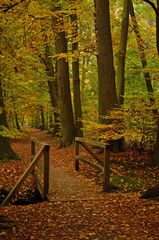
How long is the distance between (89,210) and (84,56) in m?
12.1

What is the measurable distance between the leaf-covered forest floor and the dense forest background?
1470 millimetres

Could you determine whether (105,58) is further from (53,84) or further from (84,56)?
(53,84)

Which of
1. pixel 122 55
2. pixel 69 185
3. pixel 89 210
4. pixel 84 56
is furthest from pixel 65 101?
pixel 89 210

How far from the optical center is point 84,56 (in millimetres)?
18578

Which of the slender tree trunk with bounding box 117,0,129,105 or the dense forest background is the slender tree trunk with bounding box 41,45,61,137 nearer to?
the dense forest background

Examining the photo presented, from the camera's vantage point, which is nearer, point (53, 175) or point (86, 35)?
point (53, 175)

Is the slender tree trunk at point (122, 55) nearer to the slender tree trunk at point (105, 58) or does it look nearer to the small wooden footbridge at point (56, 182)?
the slender tree trunk at point (105, 58)

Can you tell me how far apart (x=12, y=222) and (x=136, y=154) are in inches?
334

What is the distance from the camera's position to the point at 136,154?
14.1 meters

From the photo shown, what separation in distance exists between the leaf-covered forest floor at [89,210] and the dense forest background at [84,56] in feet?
4.82

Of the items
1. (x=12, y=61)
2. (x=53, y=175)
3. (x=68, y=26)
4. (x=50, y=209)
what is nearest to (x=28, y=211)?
(x=50, y=209)

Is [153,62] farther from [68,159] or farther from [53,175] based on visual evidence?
[53,175]

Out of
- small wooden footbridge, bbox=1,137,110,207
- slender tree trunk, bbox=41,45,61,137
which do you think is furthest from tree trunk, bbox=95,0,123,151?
slender tree trunk, bbox=41,45,61,137

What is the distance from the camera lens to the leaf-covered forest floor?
20.0 ft
